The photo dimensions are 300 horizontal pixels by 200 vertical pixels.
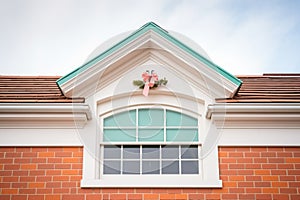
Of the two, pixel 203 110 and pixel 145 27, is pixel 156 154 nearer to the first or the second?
pixel 203 110

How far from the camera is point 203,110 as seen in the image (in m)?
7.30

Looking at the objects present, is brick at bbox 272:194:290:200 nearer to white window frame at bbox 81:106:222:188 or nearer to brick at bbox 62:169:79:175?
white window frame at bbox 81:106:222:188

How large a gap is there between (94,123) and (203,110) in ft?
6.32

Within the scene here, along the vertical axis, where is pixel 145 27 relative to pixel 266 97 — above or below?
above

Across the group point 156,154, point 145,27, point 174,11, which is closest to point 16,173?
point 156,154

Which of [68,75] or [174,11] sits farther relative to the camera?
[174,11]

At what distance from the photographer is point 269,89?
25.4ft

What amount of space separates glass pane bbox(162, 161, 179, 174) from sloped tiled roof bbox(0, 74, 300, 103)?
137 centimetres

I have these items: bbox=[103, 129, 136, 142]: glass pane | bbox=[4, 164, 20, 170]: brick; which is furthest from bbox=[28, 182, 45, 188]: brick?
bbox=[103, 129, 136, 142]: glass pane

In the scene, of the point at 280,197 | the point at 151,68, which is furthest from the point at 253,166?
the point at 151,68

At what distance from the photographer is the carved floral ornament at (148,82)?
284 inches

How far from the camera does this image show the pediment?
23.8 feet

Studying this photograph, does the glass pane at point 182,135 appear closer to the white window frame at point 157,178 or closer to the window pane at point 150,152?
the white window frame at point 157,178

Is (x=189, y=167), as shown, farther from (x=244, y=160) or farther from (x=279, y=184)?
(x=279, y=184)
